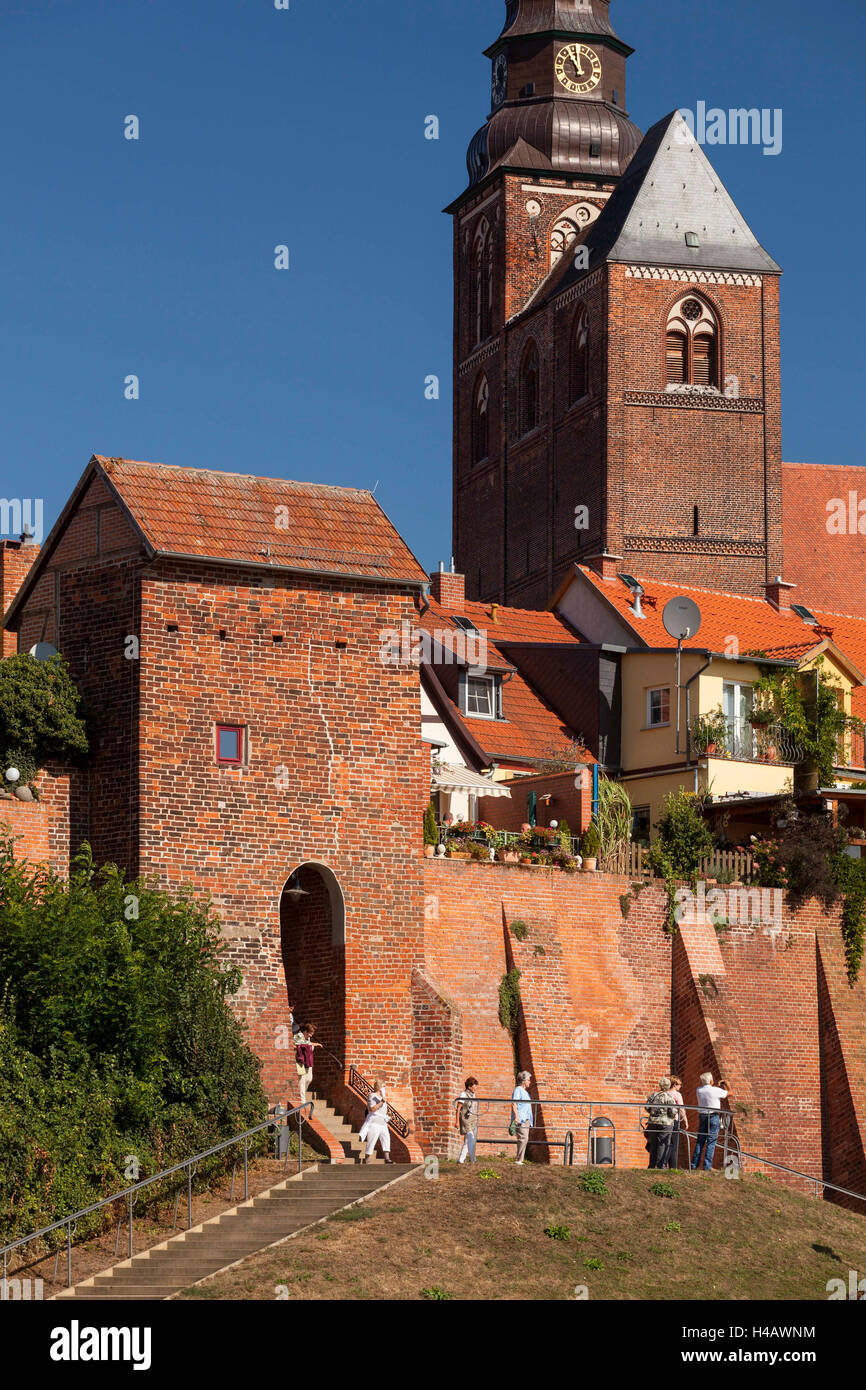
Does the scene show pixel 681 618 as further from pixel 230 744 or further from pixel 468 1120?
pixel 468 1120

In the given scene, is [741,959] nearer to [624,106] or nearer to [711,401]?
[711,401]

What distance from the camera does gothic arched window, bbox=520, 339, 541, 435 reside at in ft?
258

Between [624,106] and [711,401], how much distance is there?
1569 cm

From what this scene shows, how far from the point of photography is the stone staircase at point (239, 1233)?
28672mm

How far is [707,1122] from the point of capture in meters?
36.3

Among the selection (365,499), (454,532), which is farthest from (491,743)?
(454,532)

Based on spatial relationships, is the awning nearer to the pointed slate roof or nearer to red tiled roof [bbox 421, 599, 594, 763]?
red tiled roof [bbox 421, 599, 594, 763]

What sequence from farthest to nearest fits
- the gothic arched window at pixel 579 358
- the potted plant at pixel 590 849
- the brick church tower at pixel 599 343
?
1. the gothic arched window at pixel 579 358
2. the brick church tower at pixel 599 343
3. the potted plant at pixel 590 849

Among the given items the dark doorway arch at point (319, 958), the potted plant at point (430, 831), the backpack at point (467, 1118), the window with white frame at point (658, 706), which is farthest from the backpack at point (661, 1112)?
the window with white frame at point (658, 706)

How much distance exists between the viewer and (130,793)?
34.2 m

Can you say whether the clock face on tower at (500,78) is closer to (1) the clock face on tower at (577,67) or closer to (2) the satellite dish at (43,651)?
(1) the clock face on tower at (577,67)

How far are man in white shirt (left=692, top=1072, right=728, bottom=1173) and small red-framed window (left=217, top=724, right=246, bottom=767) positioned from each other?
834cm

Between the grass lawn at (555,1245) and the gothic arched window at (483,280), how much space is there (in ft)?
170

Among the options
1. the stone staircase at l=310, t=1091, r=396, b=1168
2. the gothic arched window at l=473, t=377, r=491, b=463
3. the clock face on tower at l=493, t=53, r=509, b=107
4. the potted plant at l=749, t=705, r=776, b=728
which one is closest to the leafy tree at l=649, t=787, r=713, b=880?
the potted plant at l=749, t=705, r=776, b=728
